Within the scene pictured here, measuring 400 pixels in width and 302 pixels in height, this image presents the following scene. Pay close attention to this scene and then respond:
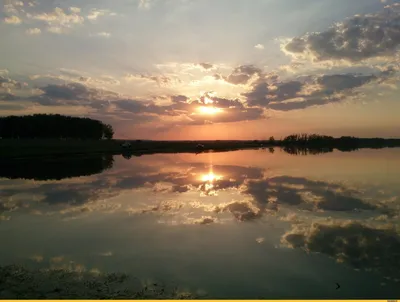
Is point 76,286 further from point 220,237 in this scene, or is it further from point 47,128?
point 47,128

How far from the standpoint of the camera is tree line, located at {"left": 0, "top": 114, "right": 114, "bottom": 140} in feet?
484

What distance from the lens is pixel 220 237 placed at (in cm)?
1642

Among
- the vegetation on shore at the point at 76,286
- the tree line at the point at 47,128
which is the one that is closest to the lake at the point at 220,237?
the vegetation on shore at the point at 76,286

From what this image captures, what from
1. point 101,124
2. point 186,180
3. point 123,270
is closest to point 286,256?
point 123,270

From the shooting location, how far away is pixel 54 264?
489 inches

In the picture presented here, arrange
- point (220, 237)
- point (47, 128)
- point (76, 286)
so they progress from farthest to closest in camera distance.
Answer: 1. point (47, 128)
2. point (220, 237)
3. point (76, 286)

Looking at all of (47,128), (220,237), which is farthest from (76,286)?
(47,128)

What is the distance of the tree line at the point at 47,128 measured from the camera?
484ft

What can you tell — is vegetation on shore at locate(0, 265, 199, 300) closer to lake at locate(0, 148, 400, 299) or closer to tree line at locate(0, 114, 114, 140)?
lake at locate(0, 148, 400, 299)

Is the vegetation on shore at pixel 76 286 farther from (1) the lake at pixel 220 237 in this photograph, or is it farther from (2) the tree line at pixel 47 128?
A: (2) the tree line at pixel 47 128

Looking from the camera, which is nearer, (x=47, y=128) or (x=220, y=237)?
(x=220, y=237)

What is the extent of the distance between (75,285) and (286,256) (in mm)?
8249

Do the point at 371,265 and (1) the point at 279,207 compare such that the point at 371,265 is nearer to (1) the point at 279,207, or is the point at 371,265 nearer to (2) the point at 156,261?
(2) the point at 156,261

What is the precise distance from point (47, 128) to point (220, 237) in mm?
151917
